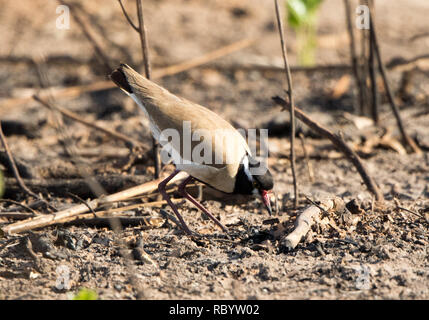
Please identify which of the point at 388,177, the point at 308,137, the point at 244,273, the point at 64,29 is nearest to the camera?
the point at 244,273

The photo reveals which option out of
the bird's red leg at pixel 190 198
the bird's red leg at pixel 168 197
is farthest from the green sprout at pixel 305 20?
the bird's red leg at pixel 168 197

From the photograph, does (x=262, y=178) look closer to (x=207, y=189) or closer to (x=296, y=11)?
(x=207, y=189)

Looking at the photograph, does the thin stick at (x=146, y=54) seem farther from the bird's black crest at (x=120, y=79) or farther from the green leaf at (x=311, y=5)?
the green leaf at (x=311, y=5)

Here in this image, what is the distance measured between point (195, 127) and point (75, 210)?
51.1 inches

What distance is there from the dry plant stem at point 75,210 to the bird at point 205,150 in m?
0.24

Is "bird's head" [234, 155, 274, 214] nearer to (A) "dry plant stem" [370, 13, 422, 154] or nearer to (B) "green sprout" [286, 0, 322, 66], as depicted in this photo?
(A) "dry plant stem" [370, 13, 422, 154]

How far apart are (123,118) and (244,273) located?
4894mm

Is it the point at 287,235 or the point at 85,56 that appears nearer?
the point at 287,235

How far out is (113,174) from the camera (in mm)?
6168

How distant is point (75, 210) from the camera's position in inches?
208

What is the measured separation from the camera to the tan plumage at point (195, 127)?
5207 millimetres

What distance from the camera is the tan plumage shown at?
5.21 metres
